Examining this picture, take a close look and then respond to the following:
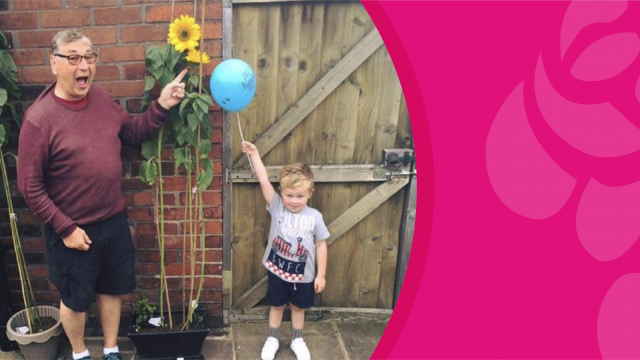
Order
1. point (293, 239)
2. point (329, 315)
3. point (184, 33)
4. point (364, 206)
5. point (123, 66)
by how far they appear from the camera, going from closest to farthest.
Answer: point (184, 33), point (123, 66), point (293, 239), point (364, 206), point (329, 315)

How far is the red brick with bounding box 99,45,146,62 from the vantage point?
258 cm

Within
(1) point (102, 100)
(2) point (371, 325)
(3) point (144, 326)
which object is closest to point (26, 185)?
(1) point (102, 100)

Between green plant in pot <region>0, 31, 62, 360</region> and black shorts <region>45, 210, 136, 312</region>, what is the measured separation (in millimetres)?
324

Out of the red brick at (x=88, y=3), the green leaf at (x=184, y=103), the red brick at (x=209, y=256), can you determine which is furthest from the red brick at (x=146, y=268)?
the red brick at (x=88, y=3)

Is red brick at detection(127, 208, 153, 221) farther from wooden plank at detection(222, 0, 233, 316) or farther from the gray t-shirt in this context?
the gray t-shirt

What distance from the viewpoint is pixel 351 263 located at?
10.7ft

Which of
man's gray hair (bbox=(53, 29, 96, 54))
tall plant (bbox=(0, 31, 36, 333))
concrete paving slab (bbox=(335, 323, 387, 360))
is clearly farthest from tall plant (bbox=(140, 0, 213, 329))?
concrete paving slab (bbox=(335, 323, 387, 360))

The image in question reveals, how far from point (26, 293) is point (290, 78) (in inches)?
78.7

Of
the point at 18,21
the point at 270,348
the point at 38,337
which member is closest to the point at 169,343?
the point at 270,348

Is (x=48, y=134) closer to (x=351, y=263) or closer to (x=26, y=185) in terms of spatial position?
(x=26, y=185)

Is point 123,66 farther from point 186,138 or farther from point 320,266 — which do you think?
point 320,266

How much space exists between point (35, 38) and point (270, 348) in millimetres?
2256

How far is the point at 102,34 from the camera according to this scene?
255 centimetres

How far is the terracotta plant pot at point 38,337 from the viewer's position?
262cm
